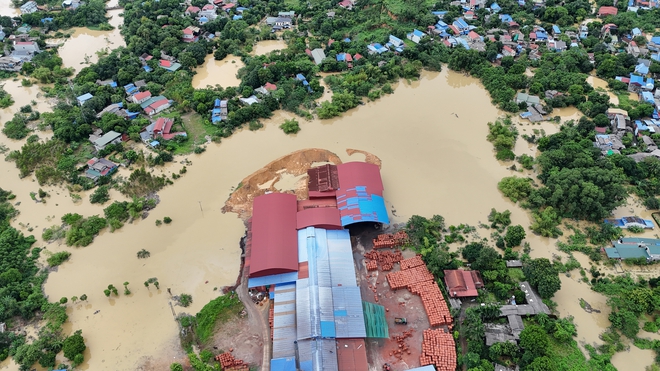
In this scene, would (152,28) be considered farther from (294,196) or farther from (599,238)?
(599,238)

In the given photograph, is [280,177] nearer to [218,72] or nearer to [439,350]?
[439,350]

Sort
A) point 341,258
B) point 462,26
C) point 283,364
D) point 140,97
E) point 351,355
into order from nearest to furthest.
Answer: point 283,364
point 351,355
point 341,258
point 140,97
point 462,26

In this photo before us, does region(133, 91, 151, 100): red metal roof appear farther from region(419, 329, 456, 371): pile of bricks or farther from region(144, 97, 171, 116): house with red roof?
region(419, 329, 456, 371): pile of bricks

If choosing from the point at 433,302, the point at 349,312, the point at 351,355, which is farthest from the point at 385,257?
the point at 351,355

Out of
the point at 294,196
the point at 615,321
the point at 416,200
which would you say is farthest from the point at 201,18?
the point at 615,321

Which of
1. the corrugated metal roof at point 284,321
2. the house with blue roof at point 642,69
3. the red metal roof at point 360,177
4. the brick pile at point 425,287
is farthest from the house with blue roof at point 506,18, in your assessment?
the corrugated metal roof at point 284,321

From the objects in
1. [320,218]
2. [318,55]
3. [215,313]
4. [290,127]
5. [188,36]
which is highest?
[318,55]
